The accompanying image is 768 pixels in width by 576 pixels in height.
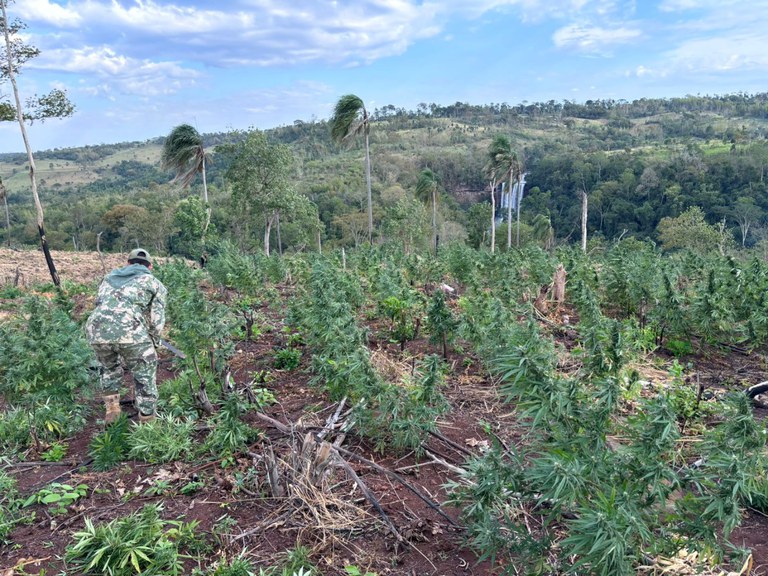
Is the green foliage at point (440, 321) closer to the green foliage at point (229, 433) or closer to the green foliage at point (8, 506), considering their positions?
the green foliage at point (229, 433)

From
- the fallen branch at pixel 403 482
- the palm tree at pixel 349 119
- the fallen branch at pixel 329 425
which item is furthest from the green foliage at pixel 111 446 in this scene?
the palm tree at pixel 349 119

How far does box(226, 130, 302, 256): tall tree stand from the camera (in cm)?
2027

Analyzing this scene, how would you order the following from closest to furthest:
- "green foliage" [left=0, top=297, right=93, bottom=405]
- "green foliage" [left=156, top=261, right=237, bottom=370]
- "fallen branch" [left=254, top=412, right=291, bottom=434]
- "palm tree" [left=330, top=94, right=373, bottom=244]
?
"fallen branch" [left=254, top=412, right=291, bottom=434] < "green foliage" [left=0, top=297, right=93, bottom=405] < "green foliage" [left=156, top=261, right=237, bottom=370] < "palm tree" [left=330, top=94, right=373, bottom=244]

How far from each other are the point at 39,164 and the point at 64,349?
4886 inches

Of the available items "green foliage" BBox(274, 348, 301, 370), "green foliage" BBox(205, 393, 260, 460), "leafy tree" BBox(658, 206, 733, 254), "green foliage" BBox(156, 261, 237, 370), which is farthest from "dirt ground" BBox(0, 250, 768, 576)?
"leafy tree" BBox(658, 206, 733, 254)

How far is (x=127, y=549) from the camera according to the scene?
113 inches

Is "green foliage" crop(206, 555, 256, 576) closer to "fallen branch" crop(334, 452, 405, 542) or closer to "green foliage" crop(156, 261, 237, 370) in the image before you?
"fallen branch" crop(334, 452, 405, 542)

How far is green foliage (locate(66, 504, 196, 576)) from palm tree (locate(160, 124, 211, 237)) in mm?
17702

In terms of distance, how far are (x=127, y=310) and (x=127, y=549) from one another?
2251 millimetres

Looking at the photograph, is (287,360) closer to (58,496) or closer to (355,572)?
(58,496)

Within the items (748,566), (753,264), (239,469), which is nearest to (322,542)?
(239,469)

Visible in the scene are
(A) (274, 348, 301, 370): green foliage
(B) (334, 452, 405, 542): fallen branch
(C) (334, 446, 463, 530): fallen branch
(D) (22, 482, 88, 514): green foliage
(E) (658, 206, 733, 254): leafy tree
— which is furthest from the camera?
(E) (658, 206, 733, 254): leafy tree

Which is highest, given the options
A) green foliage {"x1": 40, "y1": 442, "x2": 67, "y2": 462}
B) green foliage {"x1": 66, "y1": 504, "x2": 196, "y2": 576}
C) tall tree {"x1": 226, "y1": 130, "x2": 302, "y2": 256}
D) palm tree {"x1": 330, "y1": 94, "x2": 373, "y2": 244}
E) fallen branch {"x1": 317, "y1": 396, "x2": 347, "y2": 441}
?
palm tree {"x1": 330, "y1": 94, "x2": 373, "y2": 244}

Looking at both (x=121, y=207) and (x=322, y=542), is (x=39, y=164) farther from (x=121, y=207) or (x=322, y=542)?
(x=322, y=542)
